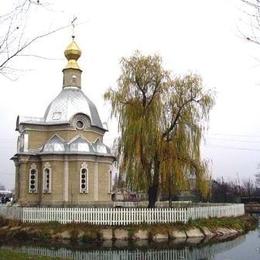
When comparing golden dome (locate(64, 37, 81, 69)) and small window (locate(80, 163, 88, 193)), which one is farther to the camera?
golden dome (locate(64, 37, 81, 69))

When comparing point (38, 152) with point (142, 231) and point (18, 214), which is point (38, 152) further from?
point (142, 231)

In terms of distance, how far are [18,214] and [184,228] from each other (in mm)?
8236

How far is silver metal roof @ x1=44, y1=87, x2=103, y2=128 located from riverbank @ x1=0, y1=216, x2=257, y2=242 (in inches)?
419

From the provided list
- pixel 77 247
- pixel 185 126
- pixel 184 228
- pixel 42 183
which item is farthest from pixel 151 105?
pixel 42 183

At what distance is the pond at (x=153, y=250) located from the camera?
51.0 ft

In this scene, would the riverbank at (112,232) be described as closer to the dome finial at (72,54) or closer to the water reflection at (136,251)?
the water reflection at (136,251)

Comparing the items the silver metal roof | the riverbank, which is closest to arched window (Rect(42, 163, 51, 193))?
the silver metal roof

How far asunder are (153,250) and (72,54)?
19.7 m

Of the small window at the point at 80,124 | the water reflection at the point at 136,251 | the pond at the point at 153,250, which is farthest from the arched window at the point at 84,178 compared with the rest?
the water reflection at the point at 136,251

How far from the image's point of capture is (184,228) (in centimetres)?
1964

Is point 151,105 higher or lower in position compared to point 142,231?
higher

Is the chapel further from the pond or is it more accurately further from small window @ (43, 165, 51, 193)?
the pond

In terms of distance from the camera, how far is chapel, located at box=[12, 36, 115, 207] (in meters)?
28.4

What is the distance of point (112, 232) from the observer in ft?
63.1
